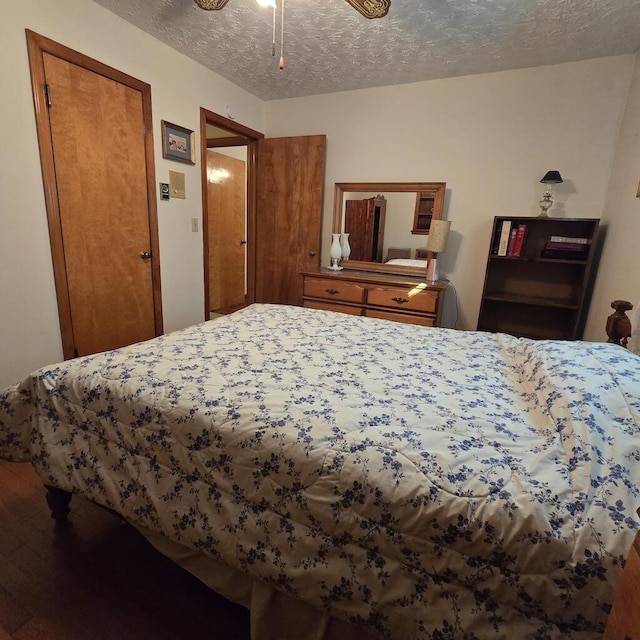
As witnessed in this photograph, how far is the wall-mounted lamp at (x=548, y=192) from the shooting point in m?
2.57

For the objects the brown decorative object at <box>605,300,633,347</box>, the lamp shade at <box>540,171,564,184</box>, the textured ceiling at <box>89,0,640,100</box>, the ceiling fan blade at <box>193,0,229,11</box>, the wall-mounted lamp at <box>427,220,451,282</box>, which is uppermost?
the textured ceiling at <box>89,0,640,100</box>

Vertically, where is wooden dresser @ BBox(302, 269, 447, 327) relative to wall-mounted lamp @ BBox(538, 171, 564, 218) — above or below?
below

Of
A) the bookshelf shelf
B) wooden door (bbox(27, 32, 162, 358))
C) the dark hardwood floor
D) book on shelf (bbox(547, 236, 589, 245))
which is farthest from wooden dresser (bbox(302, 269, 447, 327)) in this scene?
the dark hardwood floor

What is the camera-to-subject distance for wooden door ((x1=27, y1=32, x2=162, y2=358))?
2041 millimetres

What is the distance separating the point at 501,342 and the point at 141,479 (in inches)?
62.1

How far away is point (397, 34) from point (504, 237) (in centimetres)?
157

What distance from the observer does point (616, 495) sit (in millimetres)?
707

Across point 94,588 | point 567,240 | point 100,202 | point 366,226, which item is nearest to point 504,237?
point 567,240

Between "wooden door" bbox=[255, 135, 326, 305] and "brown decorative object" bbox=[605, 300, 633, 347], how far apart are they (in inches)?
97.3

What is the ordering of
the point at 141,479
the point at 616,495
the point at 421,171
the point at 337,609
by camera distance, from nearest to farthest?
the point at 616,495, the point at 337,609, the point at 141,479, the point at 421,171

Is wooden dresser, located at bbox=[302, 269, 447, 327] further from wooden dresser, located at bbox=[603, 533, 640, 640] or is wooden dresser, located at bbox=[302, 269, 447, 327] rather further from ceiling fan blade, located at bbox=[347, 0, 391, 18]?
wooden dresser, located at bbox=[603, 533, 640, 640]

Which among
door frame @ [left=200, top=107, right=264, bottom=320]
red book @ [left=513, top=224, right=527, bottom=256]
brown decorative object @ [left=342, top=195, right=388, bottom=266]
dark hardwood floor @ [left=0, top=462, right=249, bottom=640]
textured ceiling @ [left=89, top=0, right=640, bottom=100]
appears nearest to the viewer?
dark hardwood floor @ [left=0, top=462, right=249, bottom=640]

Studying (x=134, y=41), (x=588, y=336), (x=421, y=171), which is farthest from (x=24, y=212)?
(x=588, y=336)

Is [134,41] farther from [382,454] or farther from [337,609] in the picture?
[337,609]
